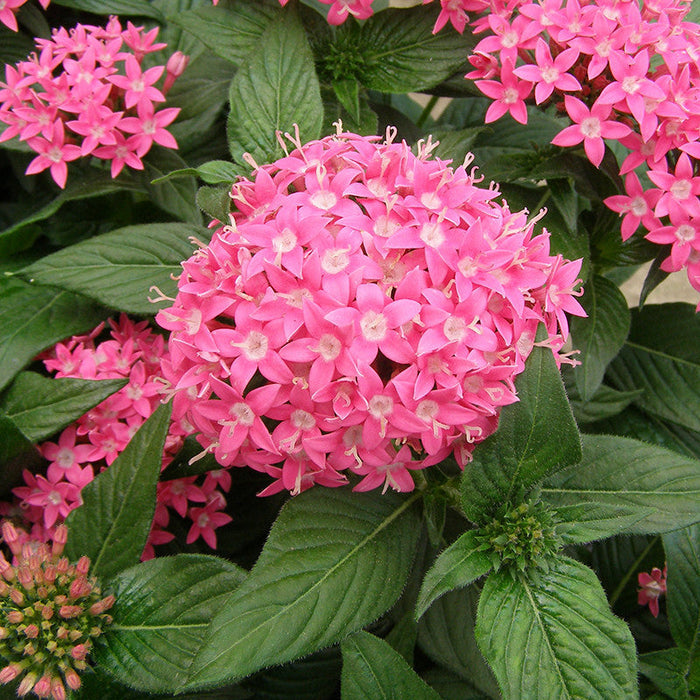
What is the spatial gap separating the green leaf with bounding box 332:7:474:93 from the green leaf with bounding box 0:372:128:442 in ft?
2.19

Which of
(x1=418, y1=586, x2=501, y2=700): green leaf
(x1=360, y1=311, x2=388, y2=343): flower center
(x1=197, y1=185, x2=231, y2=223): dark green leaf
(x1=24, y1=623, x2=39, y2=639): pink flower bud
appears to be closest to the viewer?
(x1=360, y1=311, x2=388, y2=343): flower center

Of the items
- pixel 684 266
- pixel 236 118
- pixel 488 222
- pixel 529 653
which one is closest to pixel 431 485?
pixel 529 653

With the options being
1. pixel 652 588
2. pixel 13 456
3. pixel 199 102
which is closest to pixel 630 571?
pixel 652 588

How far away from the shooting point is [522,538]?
30.6 inches

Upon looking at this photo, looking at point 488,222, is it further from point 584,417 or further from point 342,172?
point 584,417

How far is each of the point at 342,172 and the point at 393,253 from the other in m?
0.12

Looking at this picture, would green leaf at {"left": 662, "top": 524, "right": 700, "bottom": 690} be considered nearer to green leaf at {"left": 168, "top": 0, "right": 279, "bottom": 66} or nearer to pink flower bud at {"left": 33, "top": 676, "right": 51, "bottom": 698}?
pink flower bud at {"left": 33, "top": 676, "right": 51, "bottom": 698}

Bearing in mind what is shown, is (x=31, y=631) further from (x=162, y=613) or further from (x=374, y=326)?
(x=374, y=326)

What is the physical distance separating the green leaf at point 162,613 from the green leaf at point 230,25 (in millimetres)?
820

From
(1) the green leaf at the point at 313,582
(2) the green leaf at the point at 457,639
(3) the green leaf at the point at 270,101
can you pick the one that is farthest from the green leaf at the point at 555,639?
(3) the green leaf at the point at 270,101

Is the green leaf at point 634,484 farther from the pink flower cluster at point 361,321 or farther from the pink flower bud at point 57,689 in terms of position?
the pink flower bud at point 57,689

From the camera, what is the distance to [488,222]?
0.77 meters

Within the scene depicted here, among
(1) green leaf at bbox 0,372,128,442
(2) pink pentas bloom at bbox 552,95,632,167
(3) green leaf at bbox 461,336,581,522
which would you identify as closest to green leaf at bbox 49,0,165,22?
(1) green leaf at bbox 0,372,128,442

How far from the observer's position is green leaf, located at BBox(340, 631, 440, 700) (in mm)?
826
